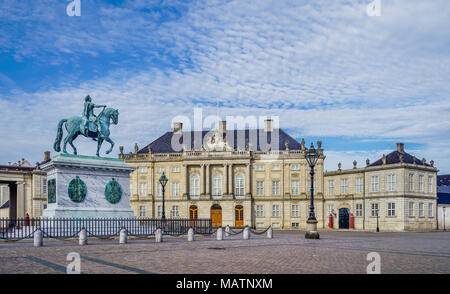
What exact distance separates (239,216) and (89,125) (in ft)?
127

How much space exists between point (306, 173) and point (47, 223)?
42.7 metres

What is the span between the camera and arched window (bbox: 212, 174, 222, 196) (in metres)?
→ 66.8

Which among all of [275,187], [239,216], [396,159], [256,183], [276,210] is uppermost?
[396,159]

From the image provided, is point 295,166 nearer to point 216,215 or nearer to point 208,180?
point 208,180

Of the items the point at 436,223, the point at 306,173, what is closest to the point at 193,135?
the point at 306,173

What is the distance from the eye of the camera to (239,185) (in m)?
66.5

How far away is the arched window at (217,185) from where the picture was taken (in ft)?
219

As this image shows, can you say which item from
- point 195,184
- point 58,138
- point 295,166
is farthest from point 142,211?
point 58,138

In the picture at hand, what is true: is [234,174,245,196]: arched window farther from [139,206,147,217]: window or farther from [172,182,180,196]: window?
[139,206,147,217]: window

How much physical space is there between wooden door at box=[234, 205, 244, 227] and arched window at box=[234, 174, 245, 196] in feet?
5.93

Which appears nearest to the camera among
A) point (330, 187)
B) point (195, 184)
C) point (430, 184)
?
point (430, 184)

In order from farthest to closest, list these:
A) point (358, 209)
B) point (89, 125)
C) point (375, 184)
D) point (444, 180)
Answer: point (444, 180), point (358, 209), point (375, 184), point (89, 125)

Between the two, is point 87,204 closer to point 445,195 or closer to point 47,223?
point 47,223

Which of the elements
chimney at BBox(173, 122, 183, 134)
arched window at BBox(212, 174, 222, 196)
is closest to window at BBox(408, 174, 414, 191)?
arched window at BBox(212, 174, 222, 196)
